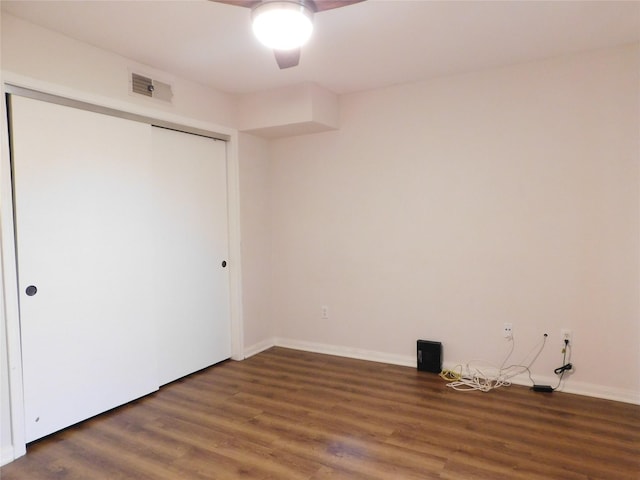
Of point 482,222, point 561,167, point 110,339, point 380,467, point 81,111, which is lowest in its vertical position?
point 380,467

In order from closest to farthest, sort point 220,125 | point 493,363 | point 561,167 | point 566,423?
point 566,423, point 561,167, point 493,363, point 220,125

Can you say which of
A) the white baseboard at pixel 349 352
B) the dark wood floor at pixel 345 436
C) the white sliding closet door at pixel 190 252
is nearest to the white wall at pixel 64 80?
the white sliding closet door at pixel 190 252

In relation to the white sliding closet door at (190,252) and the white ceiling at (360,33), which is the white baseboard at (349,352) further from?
the white ceiling at (360,33)

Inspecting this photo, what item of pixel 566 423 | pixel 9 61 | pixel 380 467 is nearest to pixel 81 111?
pixel 9 61

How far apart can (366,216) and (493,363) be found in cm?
164

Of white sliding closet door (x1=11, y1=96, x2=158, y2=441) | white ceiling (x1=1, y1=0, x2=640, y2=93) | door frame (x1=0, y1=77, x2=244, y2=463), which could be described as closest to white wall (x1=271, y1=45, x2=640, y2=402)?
white ceiling (x1=1, y1=0, x2=640, y2=93)

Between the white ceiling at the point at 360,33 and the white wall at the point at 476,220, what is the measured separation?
13.2 inches

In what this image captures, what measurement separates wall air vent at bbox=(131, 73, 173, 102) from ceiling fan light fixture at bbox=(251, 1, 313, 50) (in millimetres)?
1534

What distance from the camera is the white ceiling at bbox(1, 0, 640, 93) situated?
2352 mm

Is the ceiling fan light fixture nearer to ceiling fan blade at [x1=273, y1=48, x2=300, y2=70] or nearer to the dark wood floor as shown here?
ceiling fan blade at [x1=273, y1=48, x2=300, y2=70]

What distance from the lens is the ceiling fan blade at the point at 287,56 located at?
217 cm

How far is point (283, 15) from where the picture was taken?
1865mm

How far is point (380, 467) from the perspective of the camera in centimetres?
224

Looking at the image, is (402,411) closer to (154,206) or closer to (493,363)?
(493,363)
